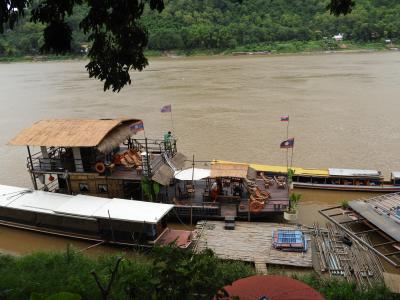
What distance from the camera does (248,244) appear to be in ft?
44.9

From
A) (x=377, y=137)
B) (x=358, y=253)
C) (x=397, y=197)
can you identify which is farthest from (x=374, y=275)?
(x=377, y=137)

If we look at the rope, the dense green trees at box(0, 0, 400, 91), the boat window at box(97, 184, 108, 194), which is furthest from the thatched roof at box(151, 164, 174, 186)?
the dense green trees at box(0, 0, 400, 91)

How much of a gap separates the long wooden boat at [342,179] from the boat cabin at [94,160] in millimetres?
3977

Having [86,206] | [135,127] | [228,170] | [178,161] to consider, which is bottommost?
[86,206]

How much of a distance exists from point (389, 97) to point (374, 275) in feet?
93.2

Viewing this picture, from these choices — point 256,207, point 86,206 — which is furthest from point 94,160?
point 256,207

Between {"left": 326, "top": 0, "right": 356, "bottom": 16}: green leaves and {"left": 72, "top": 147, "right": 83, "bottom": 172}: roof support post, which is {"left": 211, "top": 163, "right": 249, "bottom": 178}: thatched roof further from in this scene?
{"left": 326, "top": 0, "right": 356, "bottom": 16}: green leaves

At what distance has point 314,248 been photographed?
43.9 ft

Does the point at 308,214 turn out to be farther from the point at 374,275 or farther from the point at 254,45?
the point at 254,45

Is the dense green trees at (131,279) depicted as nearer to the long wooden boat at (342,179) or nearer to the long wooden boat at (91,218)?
the long wooden boat at (91,218)

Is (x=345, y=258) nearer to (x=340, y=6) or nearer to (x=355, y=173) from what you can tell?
(x=355, y=173)

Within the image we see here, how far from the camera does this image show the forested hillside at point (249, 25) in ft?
276

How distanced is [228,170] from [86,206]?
205 inches

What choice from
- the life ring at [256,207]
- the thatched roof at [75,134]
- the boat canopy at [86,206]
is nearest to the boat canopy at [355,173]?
the life ring at [256,207]
